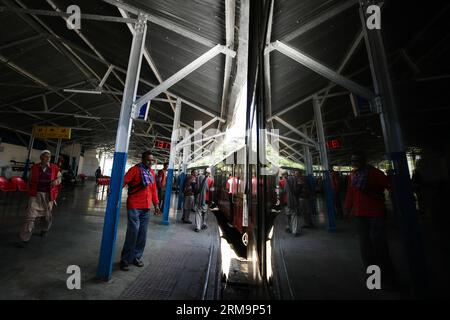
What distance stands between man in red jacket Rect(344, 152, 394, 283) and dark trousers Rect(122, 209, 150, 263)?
2.83 meters

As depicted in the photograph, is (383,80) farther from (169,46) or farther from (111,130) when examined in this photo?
(111,130)

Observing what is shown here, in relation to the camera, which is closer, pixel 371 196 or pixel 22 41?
pixel 371 196

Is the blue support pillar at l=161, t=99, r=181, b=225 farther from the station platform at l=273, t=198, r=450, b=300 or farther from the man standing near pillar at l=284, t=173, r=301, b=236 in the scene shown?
the man standing near pillar at l=284, t=173, r=301, b=236

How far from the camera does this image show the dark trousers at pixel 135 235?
285cm

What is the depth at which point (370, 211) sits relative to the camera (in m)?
0.65

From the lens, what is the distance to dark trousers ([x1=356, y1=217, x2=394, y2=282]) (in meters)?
0.56

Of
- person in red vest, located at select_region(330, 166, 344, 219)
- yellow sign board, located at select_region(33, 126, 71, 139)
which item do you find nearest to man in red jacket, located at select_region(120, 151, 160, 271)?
person in red vest, located at select_region(330, 166, 344, 219)

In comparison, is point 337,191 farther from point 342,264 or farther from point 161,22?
point 161,22

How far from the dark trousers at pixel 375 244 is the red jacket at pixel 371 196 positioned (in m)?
0.02

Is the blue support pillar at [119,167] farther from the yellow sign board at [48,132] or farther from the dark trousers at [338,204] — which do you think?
the yellow sign board at [48,132]

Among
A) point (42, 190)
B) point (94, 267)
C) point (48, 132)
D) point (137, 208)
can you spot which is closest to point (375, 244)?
point (137, 208)

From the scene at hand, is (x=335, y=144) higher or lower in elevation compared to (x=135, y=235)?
higher

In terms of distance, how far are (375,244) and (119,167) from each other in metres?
2.90

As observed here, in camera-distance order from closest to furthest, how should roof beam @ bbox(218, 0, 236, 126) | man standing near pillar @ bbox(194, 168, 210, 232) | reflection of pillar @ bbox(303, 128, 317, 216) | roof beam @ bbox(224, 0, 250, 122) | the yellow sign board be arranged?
reflection of pillar @ bbox(303, 128, 317, 216)
roof beam @ bbox(218, 0, 236, 126)
roof beam @ bbox(224, 0, 250, 122)
man standing near pillar @ bbox(194, 168, 210, 232)
the yellow sign board
